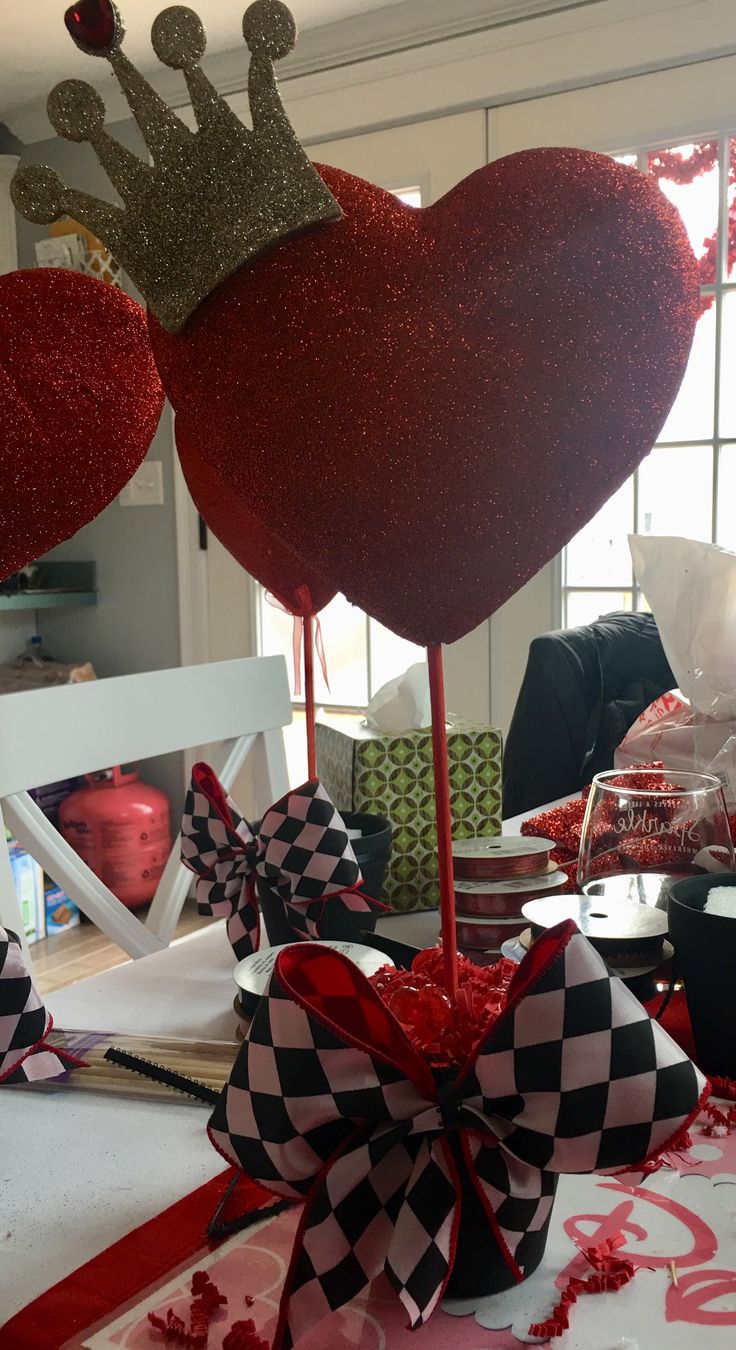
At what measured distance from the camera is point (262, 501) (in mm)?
411

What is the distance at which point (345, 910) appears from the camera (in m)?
0.69

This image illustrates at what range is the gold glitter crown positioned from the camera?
363 mm

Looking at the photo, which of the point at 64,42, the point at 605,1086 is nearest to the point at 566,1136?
the point at 605,1086

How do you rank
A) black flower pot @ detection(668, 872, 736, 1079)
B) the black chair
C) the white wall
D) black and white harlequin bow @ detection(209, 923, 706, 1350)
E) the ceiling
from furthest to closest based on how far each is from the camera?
the ceiling < the white wall < the black chair < black flower pot @ detection(668, 872, 736, 1079) < black and white harlequin bow @ detection(209, 923, 706, 1350)

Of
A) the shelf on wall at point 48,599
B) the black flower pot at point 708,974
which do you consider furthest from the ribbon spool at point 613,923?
the shelf on wall at point 48,599

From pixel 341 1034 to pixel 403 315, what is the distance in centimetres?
25

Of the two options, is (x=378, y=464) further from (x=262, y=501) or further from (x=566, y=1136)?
(x=566, y=1136)

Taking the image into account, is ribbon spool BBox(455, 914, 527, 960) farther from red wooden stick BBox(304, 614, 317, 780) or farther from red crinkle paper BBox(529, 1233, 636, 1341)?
red crinkle paper BBox(529, 1233, 636, 1341)

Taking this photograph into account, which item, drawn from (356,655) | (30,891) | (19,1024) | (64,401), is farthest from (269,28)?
(30,891)

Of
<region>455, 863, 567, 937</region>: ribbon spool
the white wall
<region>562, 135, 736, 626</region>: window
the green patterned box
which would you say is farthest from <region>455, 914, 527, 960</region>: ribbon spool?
the white wall

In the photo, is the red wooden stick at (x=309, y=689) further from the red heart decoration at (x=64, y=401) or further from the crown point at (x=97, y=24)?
the crown point at (x=97, y=24)

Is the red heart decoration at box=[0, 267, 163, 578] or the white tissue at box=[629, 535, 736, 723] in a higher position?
the red heart decoration at box=[0, 267, 163, 578]

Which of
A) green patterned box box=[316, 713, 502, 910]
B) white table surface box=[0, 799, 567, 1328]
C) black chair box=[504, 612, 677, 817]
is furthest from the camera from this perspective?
black chair box=[504, 612, 677, 817]

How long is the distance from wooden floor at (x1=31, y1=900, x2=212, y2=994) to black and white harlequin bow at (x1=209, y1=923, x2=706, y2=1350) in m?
2.43
